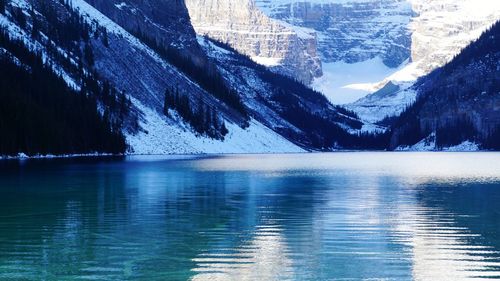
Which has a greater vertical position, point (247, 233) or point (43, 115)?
point (43, 115)

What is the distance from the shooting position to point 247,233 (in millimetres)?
43062

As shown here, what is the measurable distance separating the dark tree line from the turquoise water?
76808 mm

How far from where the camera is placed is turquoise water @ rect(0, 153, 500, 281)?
32.5 metres

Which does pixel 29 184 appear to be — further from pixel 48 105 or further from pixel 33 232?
pixel 48 105

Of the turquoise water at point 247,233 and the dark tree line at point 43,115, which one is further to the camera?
the dark tree line at point 43,115

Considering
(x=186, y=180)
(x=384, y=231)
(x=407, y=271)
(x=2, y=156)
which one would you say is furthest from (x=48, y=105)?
(x=407, y=271)

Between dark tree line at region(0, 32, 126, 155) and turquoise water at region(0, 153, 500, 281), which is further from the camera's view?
dark tree line at region(0, 32, 126, 155)

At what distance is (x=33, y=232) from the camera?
42.9 m

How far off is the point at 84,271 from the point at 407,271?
11419 mm

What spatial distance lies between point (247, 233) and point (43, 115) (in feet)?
413

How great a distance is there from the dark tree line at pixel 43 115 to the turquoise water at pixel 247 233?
76.8 meters

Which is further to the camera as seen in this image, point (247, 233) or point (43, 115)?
point (43, 115)

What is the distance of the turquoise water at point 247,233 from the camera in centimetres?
3253

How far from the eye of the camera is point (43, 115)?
536 feet
